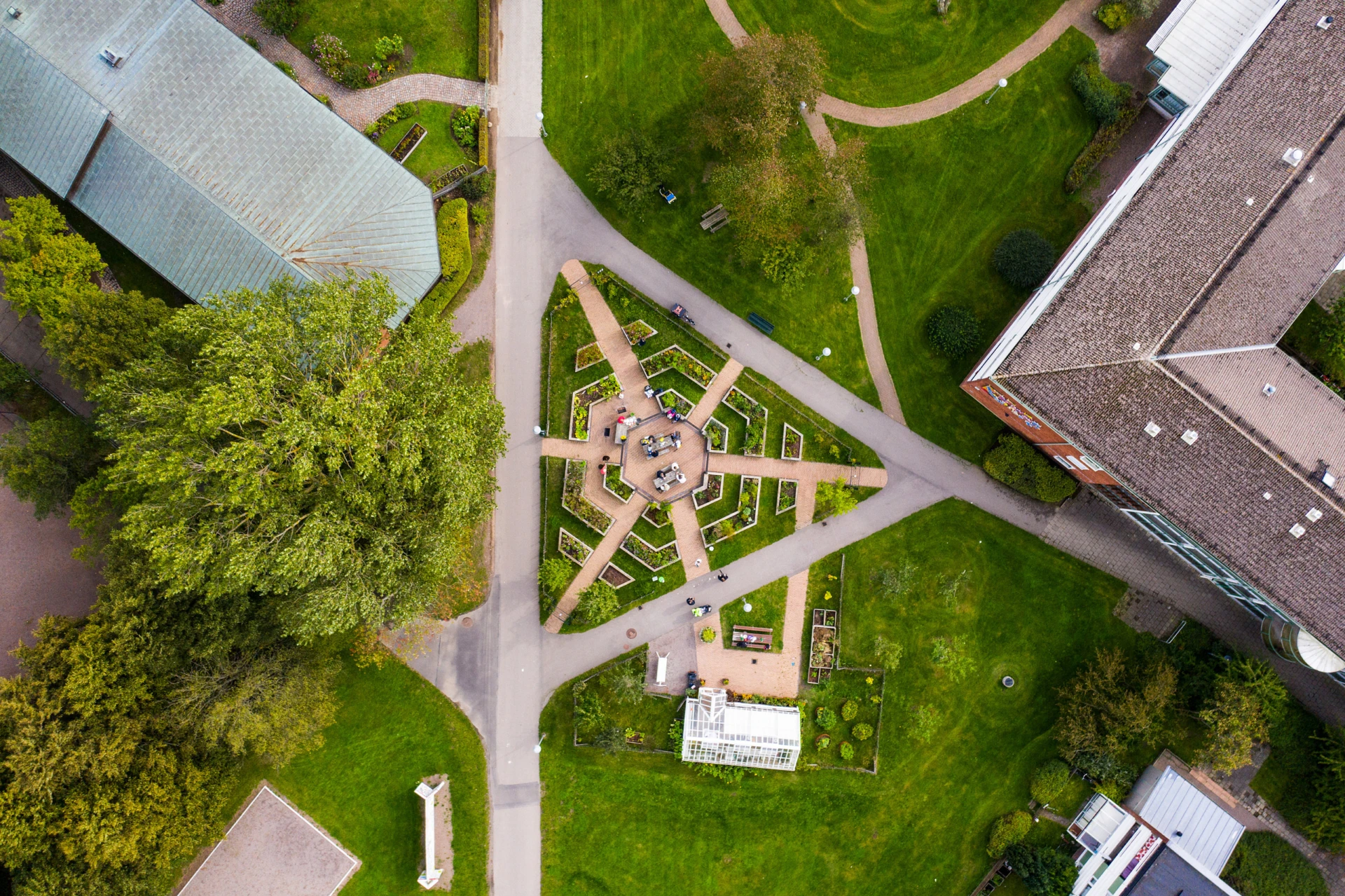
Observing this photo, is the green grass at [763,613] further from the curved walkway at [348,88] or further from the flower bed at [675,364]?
the curved walkway at [348,88]

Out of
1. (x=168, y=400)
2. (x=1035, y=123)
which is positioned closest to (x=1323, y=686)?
(x=1035, y=123)

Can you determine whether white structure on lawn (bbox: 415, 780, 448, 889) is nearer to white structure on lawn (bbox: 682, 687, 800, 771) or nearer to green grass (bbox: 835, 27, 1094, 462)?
white structure on lawn (bbox: 682, 687, 800, 771)

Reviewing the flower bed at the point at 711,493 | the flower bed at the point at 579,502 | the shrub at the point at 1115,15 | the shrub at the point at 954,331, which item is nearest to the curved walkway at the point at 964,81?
the shrub at the point at 1115,15

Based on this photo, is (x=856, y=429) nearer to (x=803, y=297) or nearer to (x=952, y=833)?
(x=803, y=297)

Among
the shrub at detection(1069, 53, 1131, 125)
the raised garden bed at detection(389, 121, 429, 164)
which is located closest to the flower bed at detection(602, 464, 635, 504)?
the raised garden bed at detection(389, 121, 429, 164)

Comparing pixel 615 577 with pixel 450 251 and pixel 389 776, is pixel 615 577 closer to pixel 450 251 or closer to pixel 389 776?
pixel 389 776

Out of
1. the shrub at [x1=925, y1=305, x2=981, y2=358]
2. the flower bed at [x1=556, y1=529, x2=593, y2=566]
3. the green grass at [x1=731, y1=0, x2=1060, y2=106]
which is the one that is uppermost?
the green grass at [x1=731, y1=0, x2=1060, y2=106]

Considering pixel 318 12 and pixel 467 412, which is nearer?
pixel 467 412
